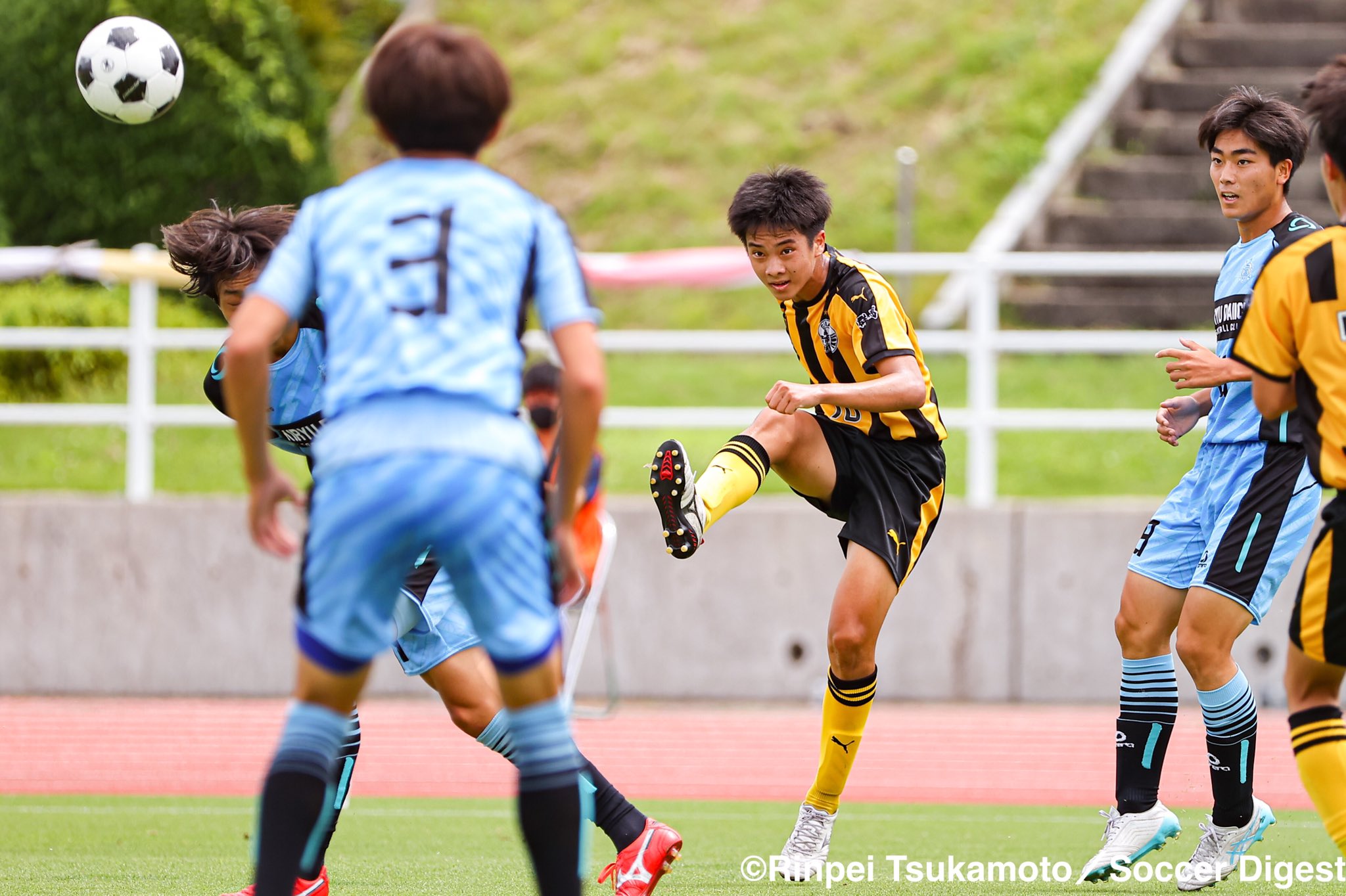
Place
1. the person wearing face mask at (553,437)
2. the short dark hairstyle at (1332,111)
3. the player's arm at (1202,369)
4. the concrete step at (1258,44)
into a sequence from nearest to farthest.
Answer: the short dark hairstyle at (1332,111), the player's arm at (1202,369), the person wearing face mask at (553,437), the concrete step at (1258,44)

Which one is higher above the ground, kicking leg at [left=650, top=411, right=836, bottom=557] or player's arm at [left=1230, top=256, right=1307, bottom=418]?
player's arm at [left=1230, top=256, right=1307, bottom=418]

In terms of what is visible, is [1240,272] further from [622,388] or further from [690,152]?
[690,152]

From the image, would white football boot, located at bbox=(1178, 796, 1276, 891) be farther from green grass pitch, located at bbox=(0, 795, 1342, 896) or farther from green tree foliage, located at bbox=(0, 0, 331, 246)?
green tree foliage, located at bbox=(0, 0, 331, 246)

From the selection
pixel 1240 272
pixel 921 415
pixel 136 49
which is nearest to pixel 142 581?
pixel 136 49

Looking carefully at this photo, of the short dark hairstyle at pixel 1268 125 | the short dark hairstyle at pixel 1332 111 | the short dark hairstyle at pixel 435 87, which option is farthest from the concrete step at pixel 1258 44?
the short dark hairstyle at pixel 435 87

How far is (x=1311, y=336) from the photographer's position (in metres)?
3.66

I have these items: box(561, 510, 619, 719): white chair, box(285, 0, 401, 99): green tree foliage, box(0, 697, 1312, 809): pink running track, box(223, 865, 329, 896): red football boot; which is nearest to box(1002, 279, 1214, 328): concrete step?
box(0, 697, 1312, 809): pink running track

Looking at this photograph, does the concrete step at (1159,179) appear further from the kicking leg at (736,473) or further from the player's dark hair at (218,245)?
the player's dark hair at (218,245)

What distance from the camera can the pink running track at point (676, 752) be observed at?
300 inches

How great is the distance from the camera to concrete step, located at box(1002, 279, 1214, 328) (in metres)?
16.9

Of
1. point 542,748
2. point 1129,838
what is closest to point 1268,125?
point 1129,838

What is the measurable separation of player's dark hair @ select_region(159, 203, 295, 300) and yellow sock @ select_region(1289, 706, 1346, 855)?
119 inches

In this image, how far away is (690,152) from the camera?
20531mm

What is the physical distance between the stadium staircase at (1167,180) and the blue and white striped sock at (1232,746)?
11754 mm
